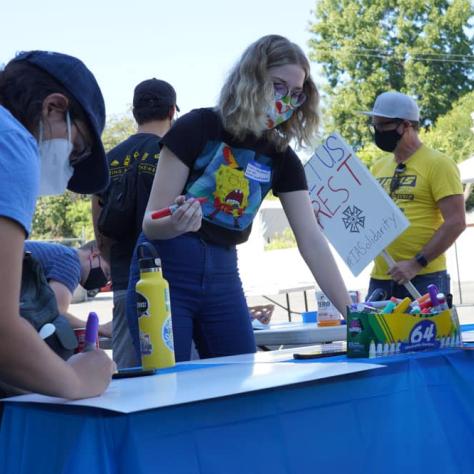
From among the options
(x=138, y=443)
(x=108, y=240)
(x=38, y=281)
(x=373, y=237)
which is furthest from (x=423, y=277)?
(x=138, y=443)

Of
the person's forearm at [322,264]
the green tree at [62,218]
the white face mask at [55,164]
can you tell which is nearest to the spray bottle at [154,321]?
the white face mask at [55,164]

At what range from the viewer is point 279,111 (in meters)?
2.85

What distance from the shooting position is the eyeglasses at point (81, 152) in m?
1.88

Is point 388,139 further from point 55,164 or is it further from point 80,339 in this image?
point 55,164

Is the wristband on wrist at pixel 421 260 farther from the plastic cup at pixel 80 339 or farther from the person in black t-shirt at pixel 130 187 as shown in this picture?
the plastic cup at pixel 80 339

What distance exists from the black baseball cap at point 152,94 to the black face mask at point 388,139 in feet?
3.76

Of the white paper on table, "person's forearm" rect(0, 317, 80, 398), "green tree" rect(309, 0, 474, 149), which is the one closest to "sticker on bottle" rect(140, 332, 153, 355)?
the white paper on table

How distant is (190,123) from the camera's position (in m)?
2.75

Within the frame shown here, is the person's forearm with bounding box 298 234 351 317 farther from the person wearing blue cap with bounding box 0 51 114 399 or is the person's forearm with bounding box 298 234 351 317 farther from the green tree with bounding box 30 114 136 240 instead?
the green tree with bounding box 30 114 136 240

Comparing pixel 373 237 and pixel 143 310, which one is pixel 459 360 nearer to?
pixel 143 310

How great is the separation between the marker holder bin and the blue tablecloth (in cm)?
6

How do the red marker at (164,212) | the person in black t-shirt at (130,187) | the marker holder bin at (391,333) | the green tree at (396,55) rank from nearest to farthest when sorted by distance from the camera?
the marker holder bin at (391,333), the red marker at (164,212), the person in black t-shirt at (130,187), the green tree at (396,55)

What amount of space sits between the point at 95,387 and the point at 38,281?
1.22 feet

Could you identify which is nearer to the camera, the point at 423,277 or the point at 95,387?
the point at 95,387
